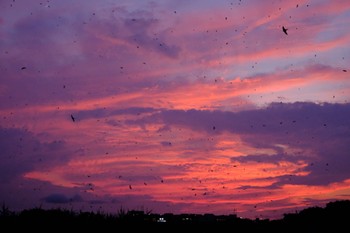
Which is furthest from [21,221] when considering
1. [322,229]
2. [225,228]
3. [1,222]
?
[322,229]

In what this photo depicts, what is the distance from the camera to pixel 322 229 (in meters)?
26.0

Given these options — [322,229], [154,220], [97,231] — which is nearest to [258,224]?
[322,229]

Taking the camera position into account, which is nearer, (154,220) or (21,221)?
(21,221)

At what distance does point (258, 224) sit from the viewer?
28188 mm

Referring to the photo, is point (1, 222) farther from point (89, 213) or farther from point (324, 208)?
point (324, 208)

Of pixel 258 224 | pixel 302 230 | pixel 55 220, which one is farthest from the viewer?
pixel 258 224

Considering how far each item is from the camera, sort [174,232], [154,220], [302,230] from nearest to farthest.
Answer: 1. [174,232]
2. [154,220]
3. [302,230]

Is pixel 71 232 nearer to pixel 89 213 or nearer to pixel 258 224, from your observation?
pixel 89 213

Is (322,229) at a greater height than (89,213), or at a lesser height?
lesser

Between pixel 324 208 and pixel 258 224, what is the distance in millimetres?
16584

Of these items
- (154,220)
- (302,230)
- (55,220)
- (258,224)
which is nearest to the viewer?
(55,220)

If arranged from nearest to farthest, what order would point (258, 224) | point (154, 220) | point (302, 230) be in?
point (154, 220) → point (302, 230) → point (258, 224)

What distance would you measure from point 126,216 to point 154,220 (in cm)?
187

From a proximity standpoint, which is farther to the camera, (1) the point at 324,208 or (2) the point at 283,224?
(1) the point at 324,208
